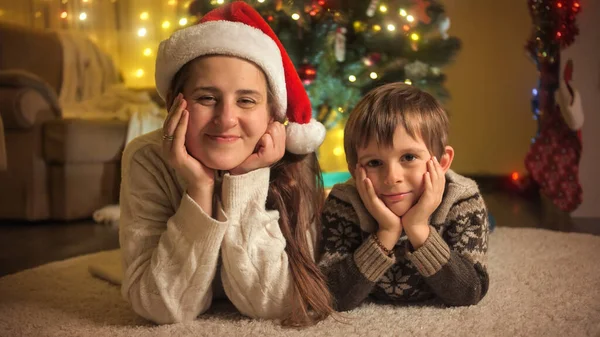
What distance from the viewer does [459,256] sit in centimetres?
120

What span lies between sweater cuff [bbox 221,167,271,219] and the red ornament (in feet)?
3.78

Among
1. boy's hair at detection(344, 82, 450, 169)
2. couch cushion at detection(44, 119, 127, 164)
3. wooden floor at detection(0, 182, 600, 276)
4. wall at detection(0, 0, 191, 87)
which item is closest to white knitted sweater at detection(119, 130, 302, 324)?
boy's hair at detection(344, 82, 450, 169)

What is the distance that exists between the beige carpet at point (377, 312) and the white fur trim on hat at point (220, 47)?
0.48 meters

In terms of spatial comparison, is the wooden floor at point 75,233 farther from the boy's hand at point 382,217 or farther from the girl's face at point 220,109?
the boy's hand at point 382,217

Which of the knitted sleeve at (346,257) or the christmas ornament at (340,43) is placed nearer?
the knitted sleeve at (346,257)

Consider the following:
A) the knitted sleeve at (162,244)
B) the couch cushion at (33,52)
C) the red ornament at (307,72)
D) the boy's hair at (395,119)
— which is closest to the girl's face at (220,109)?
the knitted sleeve at (162,244)

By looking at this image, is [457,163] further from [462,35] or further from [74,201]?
[74,201]

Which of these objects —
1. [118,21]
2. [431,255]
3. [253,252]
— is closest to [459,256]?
[431,255]

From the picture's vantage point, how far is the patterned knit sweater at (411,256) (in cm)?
116

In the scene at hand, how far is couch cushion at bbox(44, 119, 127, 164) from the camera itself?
2.56 metres

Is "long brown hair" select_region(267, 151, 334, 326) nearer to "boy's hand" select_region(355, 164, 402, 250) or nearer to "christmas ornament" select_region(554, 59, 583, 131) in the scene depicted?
"boy's hand" select_region(355, 164, 402, 250)

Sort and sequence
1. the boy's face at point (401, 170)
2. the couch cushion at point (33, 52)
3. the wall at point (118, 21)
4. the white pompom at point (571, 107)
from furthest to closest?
the wall at point (118, 21)
the couch cushion at point (33, 52)
the white pompom at point (571, 107)
the boy's face at point (401, 170)

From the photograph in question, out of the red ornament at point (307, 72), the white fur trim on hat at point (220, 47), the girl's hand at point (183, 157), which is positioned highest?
the white fur trim on hat at point (220, 47)

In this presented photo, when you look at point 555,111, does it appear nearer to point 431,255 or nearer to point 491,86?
point 491,86
